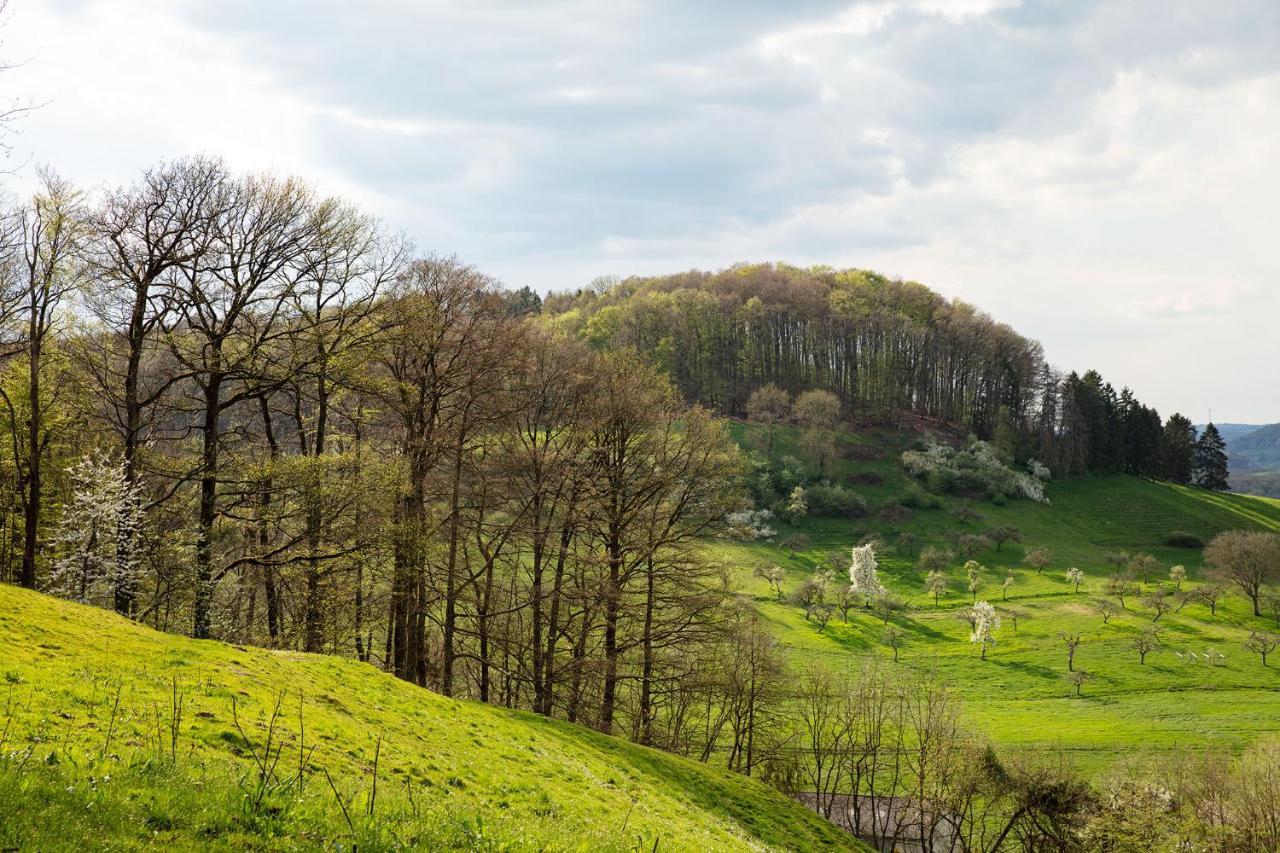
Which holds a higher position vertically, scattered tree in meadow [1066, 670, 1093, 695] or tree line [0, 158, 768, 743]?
tree line [0, 158, 768, 743]

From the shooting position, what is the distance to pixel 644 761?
25.9m

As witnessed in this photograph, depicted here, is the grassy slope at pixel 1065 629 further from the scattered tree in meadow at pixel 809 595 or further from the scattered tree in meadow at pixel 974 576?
the scattered tree in meadow at pixel 809 595

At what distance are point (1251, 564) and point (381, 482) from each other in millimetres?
86017

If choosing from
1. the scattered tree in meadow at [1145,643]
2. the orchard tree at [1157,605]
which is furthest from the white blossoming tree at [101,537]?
the orchard tree at [1157,605]

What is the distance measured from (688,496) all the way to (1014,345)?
12561cm

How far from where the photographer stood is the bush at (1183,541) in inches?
3772

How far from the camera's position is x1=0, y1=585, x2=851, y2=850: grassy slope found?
866 cm

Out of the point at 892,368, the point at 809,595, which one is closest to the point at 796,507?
the point at 809,595

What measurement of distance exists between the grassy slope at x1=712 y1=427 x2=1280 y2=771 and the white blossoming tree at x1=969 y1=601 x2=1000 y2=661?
1021 mm

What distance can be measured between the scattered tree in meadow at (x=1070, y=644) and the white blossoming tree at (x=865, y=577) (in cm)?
1722

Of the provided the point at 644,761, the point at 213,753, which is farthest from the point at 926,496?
the point at 213,753

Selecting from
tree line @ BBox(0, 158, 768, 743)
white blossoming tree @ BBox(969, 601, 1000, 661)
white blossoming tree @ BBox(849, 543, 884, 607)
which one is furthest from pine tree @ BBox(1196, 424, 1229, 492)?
tree line @ BBox(0, 158, 768, 743)

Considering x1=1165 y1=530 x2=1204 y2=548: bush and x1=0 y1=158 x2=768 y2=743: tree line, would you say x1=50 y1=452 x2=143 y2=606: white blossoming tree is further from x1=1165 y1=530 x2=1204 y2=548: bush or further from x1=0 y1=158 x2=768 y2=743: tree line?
x1=1165 y1=530 x2=1204 y2=548: bush

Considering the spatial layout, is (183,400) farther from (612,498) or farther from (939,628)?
(939,628)
